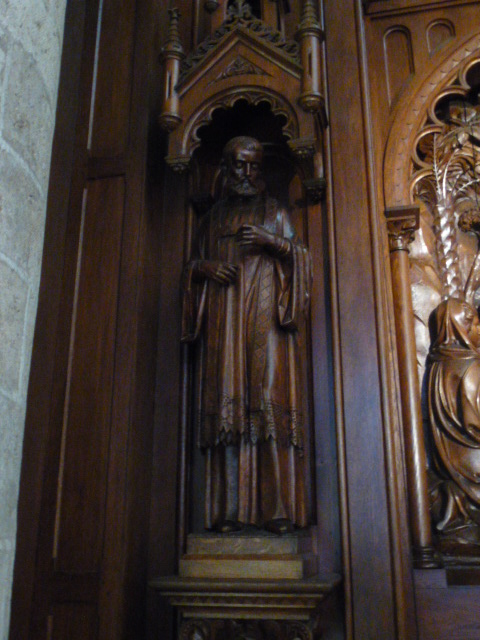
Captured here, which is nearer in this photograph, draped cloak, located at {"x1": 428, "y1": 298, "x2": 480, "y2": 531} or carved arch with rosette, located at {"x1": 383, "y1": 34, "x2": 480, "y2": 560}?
draped cloak, located at {"x1": 428, "y1": 298, "x2": 480, "y2": 531}

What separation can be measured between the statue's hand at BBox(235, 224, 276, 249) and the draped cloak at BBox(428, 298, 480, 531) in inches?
32.5

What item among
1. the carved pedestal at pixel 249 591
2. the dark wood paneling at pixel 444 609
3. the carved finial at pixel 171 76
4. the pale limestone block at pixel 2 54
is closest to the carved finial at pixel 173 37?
the carved finial at pixel 171 76

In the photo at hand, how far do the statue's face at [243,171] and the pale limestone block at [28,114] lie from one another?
28.3 inches

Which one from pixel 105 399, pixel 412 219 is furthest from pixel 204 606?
pixel 412 219

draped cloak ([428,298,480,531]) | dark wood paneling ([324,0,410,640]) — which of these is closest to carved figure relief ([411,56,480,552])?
draped cloak ([428,298,480,531])

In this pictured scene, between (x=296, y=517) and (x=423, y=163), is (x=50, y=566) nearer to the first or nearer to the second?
(x=296, y=517)

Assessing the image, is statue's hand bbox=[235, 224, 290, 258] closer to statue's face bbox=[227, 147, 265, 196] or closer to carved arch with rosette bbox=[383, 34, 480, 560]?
statue's face bbox=[227, 147, 265, 196]

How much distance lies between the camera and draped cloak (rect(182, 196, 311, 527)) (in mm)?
2646

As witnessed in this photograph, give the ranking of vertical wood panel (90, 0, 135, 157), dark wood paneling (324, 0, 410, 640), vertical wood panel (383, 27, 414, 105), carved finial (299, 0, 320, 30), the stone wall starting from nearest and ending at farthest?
the stone wall → dark wood paneling (324, 0, 410, 640) → carved finial (299, 0, 320, 30) → vertical wood panel (90, 0, 135, 157) → vertical wood panel (383, 27, 414, 105)

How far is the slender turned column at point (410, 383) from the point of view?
2.71 m

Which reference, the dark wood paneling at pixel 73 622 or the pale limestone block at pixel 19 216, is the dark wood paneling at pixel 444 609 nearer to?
the dark wood paneling at pixel 73 622

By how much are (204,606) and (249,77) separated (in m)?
2.07

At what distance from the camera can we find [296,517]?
2.62 metres

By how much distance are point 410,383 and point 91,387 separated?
1.24 meters
